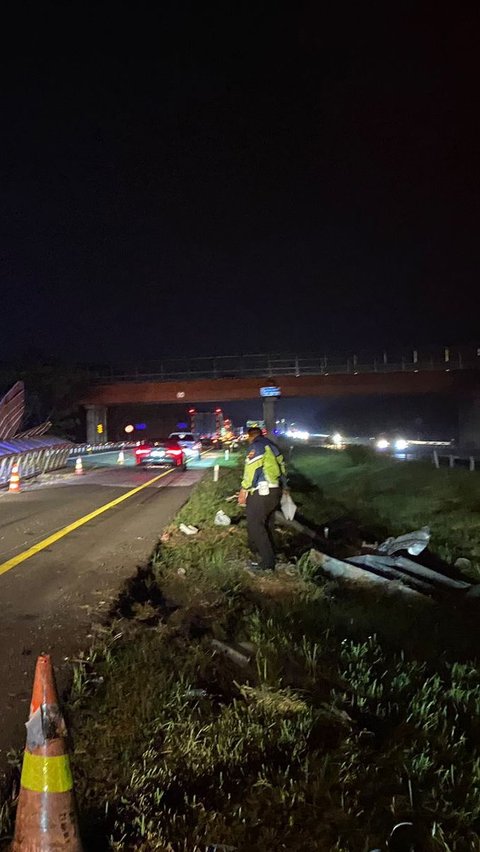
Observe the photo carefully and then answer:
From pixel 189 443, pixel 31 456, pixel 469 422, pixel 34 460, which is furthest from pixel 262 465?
pixel 469 422

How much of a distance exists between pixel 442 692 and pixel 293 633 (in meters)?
1.53

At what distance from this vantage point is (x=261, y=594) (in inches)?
329

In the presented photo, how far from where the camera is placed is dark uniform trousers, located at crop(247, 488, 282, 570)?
8.96 meters

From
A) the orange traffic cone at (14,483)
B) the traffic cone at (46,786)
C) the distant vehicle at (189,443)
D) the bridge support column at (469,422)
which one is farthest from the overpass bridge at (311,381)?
the traffic cone at (46,786)

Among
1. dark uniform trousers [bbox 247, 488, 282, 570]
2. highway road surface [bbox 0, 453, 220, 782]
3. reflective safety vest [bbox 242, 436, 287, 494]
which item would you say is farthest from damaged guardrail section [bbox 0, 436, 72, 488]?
reflective safety vest [bbox 242, 436, 287, 494]

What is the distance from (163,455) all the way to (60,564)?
69.0 ft

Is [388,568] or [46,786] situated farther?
[388,568]

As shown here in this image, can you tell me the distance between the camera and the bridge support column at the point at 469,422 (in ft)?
188

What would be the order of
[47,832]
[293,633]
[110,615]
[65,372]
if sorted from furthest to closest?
[65,372], [110,615], [293,633], [47,832]

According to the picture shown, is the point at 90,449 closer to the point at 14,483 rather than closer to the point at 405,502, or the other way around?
the point at 14,483

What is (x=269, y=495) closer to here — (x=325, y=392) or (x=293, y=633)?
(x=293, y=633)

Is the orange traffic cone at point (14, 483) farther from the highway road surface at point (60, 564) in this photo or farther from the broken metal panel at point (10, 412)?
the broken metal panel at point (10, 412)

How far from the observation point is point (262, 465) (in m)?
8.88

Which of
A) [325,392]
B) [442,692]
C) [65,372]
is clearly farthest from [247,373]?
[442,692]
